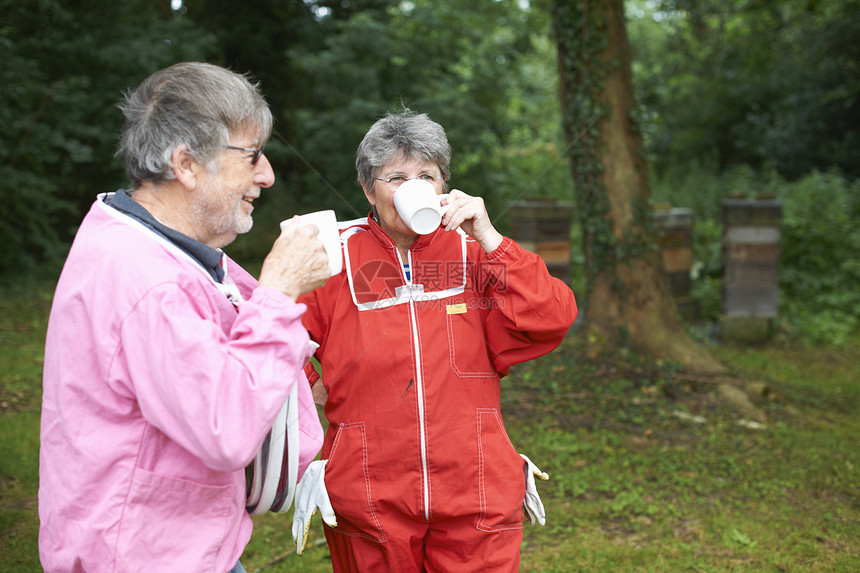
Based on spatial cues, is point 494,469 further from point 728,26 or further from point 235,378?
point 728,26

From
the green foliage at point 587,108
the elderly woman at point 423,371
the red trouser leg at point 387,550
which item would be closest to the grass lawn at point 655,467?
the green foliage at point 587,108

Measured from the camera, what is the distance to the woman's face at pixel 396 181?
2029 millimetres

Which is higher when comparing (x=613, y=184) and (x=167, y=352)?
(x=613, y=184)

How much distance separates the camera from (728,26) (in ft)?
54.5

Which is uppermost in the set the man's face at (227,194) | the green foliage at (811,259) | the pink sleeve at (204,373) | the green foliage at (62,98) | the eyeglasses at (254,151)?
the green foliage at (62,98)

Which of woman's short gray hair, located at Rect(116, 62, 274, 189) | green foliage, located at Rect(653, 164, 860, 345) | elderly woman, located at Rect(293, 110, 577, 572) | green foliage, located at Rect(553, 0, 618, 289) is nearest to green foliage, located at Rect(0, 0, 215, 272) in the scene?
green foliage, located at Rect(553, 0, 618, 289)

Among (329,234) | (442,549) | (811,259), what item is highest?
(329,234)

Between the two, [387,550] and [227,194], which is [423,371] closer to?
[387,550]

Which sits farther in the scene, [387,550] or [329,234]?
[387,550]

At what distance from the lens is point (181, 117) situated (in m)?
1.43

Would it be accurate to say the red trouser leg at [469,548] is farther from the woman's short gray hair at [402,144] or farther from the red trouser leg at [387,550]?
the woman's short gray hair at [402,144]

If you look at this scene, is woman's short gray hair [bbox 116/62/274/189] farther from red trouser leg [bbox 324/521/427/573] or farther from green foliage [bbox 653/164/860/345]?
green foliage [bbox 653/164/860/345]

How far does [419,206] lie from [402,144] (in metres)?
0.25

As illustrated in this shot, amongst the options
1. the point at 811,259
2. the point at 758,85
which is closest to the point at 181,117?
the point at 811,259
